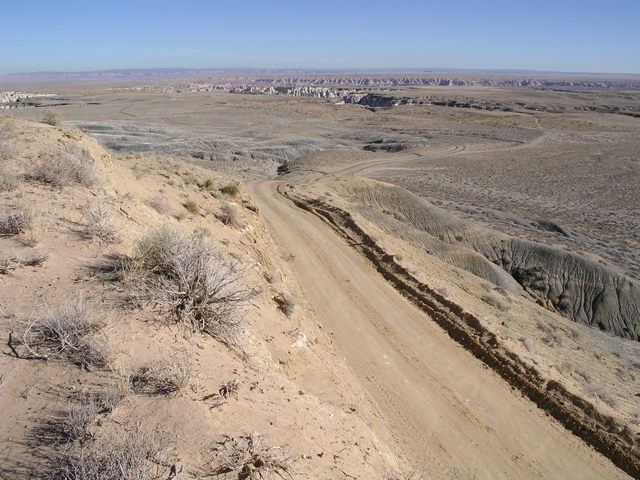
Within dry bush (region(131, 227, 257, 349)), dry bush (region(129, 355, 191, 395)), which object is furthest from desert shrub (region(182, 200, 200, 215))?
dry bush (region(129, 355, 191, 395))

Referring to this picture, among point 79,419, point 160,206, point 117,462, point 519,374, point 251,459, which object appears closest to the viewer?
point 117,462

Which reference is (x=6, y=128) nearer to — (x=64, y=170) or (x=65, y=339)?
(x=64, y=170)

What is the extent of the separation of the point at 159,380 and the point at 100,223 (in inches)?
157

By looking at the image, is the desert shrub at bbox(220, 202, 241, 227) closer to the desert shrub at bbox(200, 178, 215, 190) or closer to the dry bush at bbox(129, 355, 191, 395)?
the desert shrub at bbox(200, 178, 215, 190)

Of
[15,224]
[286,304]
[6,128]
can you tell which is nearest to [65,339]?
[15,224]

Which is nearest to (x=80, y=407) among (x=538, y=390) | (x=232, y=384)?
(x=232, y=384)

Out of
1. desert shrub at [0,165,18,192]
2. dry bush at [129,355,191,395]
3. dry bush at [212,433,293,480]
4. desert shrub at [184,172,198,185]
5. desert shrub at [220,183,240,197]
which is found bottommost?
dry bush at [212,433,293,480]

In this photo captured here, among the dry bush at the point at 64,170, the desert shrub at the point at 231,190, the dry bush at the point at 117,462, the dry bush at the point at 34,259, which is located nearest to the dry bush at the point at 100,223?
the dry bush at the point at 34,259

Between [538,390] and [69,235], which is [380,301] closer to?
[538,390]

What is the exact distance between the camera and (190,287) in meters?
6.41

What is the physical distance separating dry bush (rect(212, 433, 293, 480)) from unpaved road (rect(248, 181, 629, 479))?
400 centimetres

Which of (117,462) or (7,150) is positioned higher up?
(7,150)

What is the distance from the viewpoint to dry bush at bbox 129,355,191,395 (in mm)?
4652

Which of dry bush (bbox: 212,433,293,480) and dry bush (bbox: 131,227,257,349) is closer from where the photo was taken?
dry bush (bbox: 212,433,293,480)
